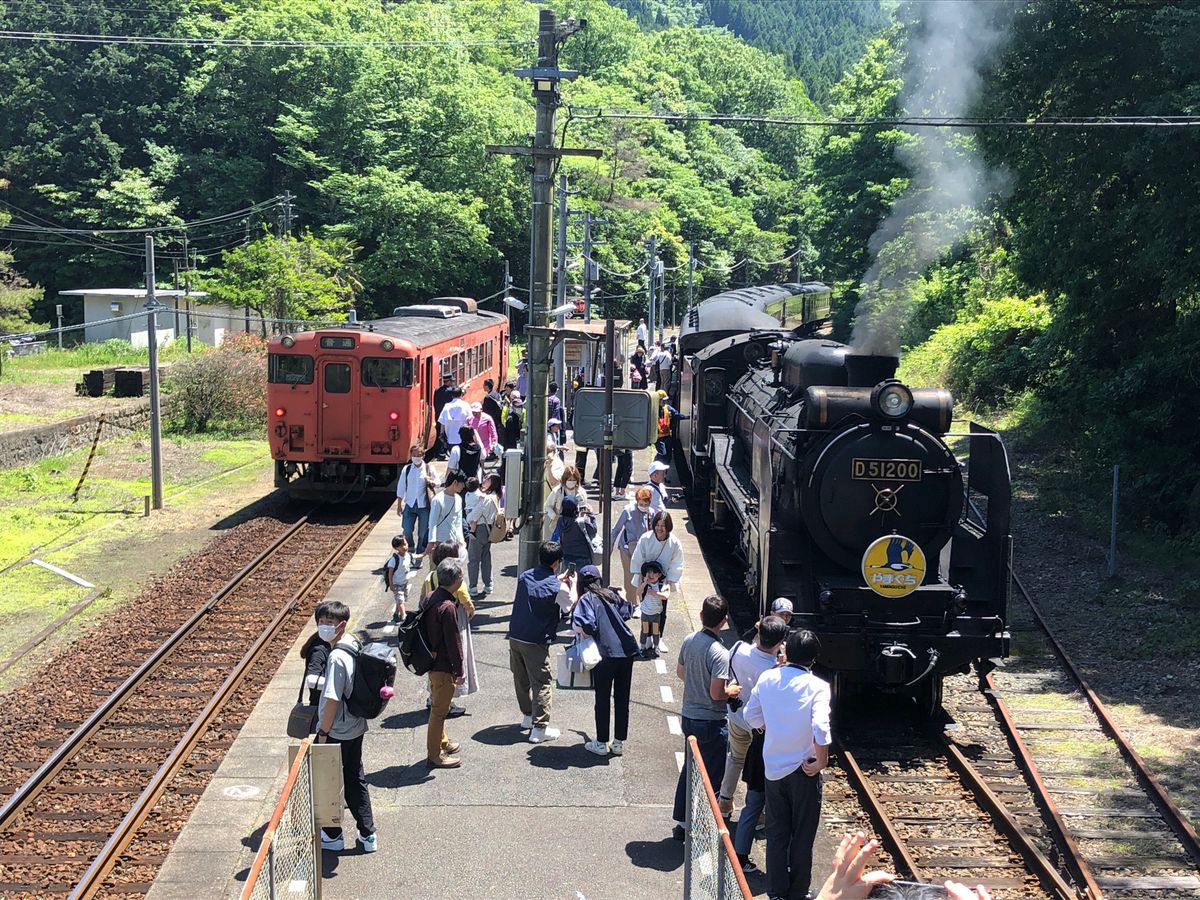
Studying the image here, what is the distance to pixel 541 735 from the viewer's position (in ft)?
31.2

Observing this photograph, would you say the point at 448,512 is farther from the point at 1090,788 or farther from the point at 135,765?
the point at 1090,788

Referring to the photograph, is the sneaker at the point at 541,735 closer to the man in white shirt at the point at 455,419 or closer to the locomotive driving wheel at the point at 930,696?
the locomotive driving wheel at the point at 930,696

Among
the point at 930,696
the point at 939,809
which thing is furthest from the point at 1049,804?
the point at 930,696

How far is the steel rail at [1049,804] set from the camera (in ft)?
24.9

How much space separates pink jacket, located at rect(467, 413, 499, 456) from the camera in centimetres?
1800

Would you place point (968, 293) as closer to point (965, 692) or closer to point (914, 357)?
point (914, 357)

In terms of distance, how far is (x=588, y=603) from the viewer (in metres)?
8.79

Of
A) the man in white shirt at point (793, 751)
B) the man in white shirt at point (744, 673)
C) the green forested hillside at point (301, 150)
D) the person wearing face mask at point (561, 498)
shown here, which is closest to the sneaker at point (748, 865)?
the man in white shirt at point (744, 673)

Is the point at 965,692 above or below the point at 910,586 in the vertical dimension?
below

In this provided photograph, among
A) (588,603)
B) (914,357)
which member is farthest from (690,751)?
(914,357)

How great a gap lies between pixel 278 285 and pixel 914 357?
18297 millimetres

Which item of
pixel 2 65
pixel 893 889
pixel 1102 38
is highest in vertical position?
pixel 2 65

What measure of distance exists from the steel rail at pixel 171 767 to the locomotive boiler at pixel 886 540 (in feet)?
15.6

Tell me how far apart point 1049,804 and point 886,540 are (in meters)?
2.31
